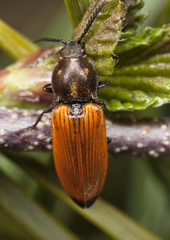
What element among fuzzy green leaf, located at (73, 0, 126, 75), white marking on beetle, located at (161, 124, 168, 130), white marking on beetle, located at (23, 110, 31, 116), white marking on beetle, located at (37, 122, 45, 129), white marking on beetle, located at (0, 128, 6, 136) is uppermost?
fuzzy green leaf, located at (73, 0, 126, 75)

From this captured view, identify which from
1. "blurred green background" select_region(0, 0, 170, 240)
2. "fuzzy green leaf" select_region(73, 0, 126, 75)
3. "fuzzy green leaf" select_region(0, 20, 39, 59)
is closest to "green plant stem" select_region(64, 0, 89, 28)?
"fuzzy green leaf" select_region(73, 0, 126, 75)

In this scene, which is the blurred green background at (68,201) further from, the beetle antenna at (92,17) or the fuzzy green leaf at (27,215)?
the beetle antenna at (92,17)

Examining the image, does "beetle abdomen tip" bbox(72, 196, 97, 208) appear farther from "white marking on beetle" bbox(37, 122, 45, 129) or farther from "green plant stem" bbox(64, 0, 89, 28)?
"green plant stem" bbox(64, 0, 89, 28)

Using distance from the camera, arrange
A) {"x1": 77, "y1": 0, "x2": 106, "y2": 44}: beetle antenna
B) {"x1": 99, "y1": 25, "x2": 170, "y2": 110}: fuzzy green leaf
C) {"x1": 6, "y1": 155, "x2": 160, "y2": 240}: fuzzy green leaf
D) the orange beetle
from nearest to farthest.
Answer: {"x1": 77, "y1": 0, "x2": 106, "y2": 44}: beetle antenna
{"x1": 99, "y1": 25, "x2": 170, "y2": 110}: fuzzy green leaf
the orange beetle
{"x1": 6, "y1": 155, "x2": 160, "y2": 240}: fuzzy green leaf

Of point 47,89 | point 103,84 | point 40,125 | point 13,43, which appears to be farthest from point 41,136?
point 13,43

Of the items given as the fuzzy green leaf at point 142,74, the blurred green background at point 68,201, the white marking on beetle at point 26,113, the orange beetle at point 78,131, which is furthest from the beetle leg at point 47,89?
the blurred green background at point 68,201

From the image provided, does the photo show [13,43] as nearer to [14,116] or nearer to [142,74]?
[14,116]
